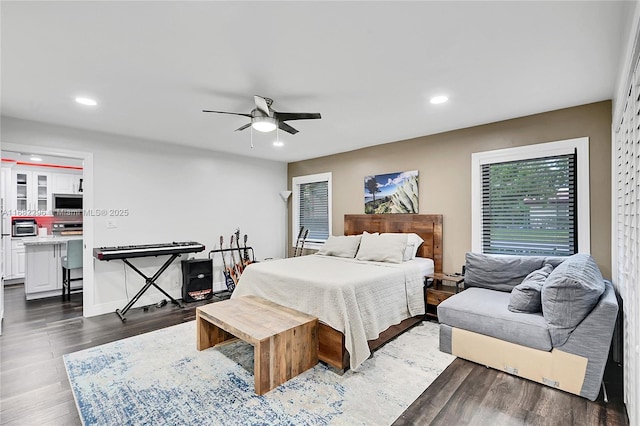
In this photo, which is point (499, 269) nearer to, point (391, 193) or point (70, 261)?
point (391, 193)

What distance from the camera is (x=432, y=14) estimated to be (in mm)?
1688

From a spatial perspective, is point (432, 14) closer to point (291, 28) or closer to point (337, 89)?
point (291, 28)

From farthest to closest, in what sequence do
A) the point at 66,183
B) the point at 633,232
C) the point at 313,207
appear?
A: the point at 66,183
the point at 313,207
the point at 633,232

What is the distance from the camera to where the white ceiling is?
5.55 feet

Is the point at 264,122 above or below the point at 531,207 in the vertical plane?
above

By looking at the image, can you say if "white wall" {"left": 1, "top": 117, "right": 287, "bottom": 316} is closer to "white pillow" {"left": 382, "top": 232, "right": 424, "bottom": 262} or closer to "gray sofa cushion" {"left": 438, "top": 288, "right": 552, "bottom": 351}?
"white pillow" {"left": 382, "top": 232, "right": 424, "bottom": 262}

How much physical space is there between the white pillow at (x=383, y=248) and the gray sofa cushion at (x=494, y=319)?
3.06 ft

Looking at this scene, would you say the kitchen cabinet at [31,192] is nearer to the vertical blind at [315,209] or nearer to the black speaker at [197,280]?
the black speaker at [197,280]

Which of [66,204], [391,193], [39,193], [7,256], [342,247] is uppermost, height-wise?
[39,193]

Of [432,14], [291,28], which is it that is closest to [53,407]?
[291,28]

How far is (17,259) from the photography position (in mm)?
5777

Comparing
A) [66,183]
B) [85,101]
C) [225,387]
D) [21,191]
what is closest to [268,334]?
[225,387]

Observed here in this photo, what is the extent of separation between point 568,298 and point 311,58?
2557 millimetres

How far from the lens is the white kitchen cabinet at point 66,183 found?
6293mm
